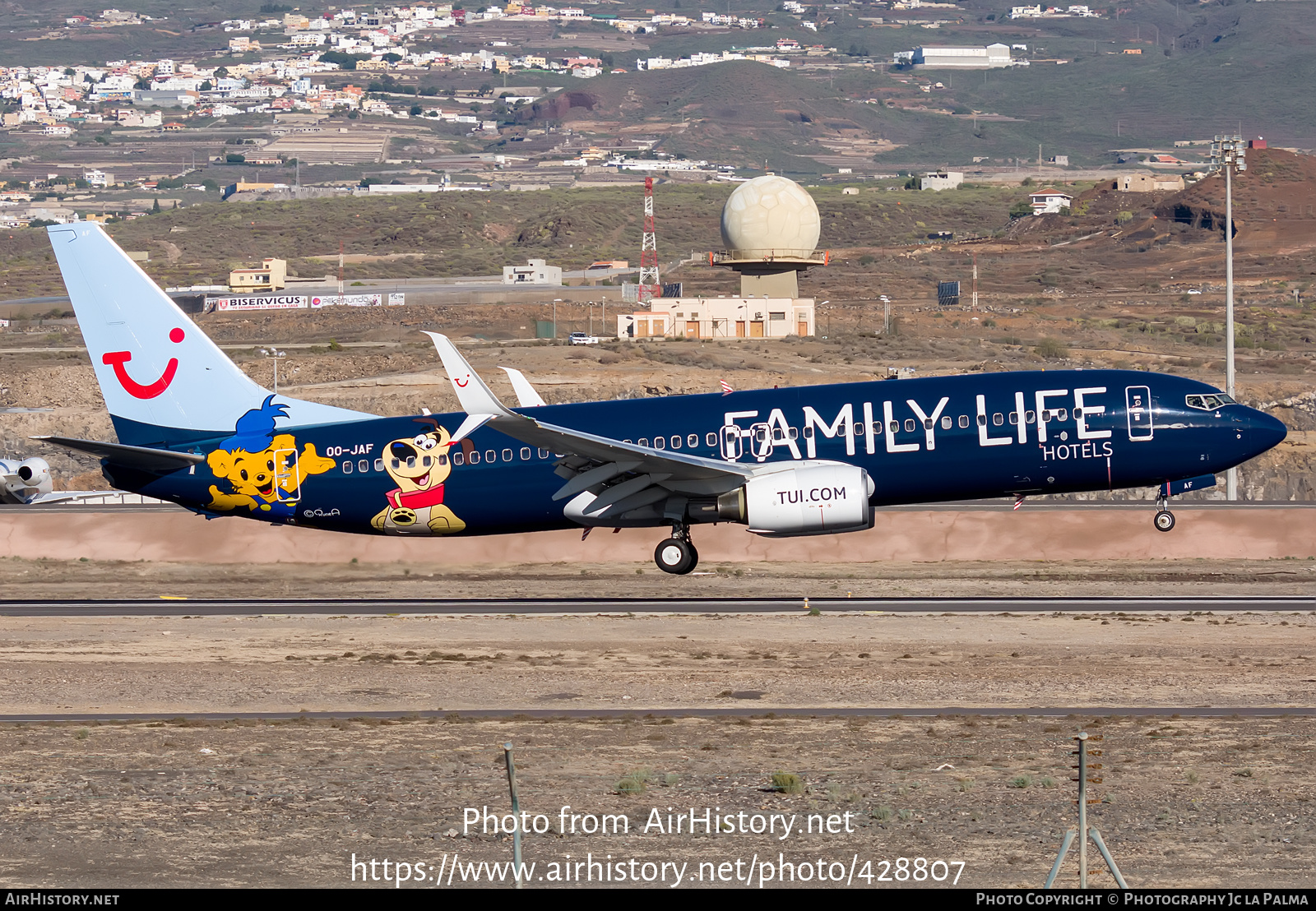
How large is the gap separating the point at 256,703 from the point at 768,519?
13.3m

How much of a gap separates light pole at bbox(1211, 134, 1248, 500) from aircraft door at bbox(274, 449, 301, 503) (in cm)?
3532

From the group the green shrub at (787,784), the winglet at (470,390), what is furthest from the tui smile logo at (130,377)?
the green shrub at (787,784)

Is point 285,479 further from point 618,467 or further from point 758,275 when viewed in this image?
point 758,275

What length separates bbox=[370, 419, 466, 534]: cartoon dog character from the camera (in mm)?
40250

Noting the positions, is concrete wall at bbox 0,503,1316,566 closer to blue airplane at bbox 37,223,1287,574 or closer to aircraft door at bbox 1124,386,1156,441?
blue airplane at bbox 37,223,1287,574

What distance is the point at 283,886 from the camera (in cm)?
1694

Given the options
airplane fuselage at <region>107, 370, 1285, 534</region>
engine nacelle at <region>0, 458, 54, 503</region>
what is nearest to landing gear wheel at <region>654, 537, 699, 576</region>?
airplane fuselage at <region>107, 370, 1285, 534</region>

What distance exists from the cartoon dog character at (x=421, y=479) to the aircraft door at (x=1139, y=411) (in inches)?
645

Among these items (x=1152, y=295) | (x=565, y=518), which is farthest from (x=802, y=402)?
(x=1152, y=295)

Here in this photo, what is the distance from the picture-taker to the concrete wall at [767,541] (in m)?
52.5

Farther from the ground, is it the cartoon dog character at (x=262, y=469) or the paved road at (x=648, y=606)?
the cartoon dog character at (x=262, y=469)

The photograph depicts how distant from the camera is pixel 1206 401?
127ft

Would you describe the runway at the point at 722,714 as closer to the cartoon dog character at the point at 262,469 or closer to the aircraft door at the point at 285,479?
the cartoon dog character at the point at 262,469

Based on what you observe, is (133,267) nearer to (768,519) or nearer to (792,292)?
(768,519)
